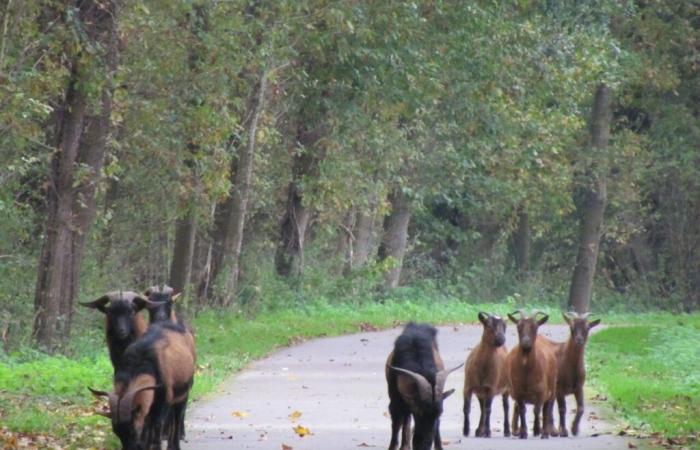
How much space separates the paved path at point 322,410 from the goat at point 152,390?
0.86 m

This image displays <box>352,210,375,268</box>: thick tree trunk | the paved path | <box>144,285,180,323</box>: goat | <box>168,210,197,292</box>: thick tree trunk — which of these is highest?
<box>352,210,375,268</box>: thick tree trunk

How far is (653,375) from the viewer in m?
25.1

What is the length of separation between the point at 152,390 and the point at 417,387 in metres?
2.52

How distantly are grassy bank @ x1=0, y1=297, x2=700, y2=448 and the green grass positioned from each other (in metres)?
0.02

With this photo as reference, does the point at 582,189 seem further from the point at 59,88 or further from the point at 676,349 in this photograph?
the point at 59,88

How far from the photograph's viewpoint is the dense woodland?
24.7m

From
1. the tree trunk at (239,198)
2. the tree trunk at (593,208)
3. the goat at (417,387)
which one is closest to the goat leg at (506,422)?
the goat at (417,387)

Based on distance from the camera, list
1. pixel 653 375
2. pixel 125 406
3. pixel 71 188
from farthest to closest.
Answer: pixel 653 375, pixel 71 188, pixel 125 406

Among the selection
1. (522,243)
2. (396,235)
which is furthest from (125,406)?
(522,243)

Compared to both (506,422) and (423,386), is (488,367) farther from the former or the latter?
(423,386)

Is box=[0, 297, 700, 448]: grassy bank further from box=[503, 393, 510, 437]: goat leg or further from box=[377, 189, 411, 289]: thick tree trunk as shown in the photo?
box=[377, 189, 411, 289]: thick tree trunk

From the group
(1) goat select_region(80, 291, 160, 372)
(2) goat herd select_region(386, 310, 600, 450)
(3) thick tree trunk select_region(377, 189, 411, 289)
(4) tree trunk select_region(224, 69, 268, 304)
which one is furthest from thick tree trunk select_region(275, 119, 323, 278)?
(1) goat select_region(80, 291, 160, 372)

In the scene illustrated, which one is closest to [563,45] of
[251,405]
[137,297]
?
[251,405]

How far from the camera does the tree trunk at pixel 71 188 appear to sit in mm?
24203
